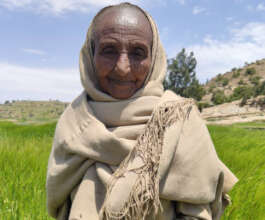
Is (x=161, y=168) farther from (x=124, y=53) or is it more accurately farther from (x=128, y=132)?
(x=124, y=53)

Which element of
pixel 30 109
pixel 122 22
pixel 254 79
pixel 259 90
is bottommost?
pixel 30 109

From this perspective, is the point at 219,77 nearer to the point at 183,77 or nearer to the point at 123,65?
the point at 183,77

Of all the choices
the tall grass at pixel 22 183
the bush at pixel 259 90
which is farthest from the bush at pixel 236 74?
the tall grass at pixel 22 183

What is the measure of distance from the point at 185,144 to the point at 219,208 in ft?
1.39

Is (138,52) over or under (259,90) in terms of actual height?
over

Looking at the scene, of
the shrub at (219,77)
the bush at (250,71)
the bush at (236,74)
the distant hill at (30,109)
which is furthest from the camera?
the distant hill at (30,109)

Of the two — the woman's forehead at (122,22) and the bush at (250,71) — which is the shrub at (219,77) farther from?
the woman's forehead at (122,22)

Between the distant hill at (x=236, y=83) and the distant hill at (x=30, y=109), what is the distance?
1531 inches

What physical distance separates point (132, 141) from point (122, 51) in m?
0.41

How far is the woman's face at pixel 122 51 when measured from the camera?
4.23 feet

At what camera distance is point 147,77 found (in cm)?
138

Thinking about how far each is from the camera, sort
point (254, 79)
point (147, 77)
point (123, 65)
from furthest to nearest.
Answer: point (254, 79), point (147, 77), point (123, 65)

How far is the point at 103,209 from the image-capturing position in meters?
1.19

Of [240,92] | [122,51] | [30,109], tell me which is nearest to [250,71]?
[240,92]
